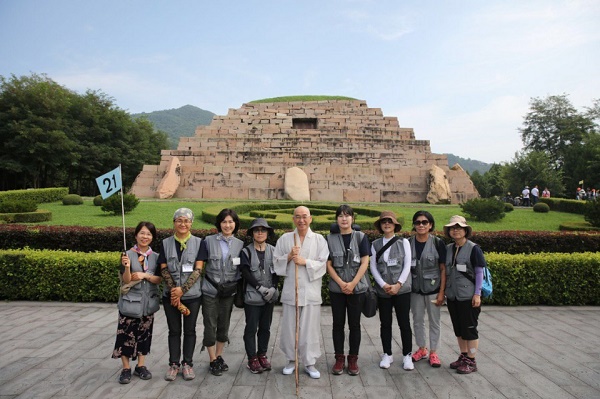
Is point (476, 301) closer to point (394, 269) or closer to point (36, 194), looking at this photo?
point (394, 269)

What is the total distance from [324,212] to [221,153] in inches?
434

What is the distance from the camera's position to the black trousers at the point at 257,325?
427 cm

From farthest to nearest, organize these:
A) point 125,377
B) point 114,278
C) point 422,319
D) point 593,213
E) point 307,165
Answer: point 307,165 < point 593,213 < point 114,278 < point 422,319 < point 125,377

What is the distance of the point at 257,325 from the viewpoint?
4379 mm

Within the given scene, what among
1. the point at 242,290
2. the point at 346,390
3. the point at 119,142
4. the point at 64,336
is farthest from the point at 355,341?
the point at 119,142

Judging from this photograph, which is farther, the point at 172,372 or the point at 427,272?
the point at 427,272

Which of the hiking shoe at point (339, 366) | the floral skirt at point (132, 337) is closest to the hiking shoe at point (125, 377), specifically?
the floral skirt at point (132, 337)

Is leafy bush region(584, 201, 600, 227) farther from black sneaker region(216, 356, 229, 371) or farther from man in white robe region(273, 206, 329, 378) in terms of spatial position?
black sneaker region(216, 356, 229, 371)

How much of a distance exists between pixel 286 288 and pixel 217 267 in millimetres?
834

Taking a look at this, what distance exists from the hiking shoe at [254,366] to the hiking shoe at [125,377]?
129 cm

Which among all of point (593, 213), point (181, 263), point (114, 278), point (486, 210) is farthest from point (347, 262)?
point (593, 213)

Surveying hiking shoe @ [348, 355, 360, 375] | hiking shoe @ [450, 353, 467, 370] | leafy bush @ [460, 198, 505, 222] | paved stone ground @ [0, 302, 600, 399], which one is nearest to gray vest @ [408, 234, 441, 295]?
hiking shoe @ [450, 353, 467, 370]

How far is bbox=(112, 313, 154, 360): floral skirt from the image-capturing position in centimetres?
406

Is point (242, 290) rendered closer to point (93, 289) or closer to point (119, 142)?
point (93, 289)
